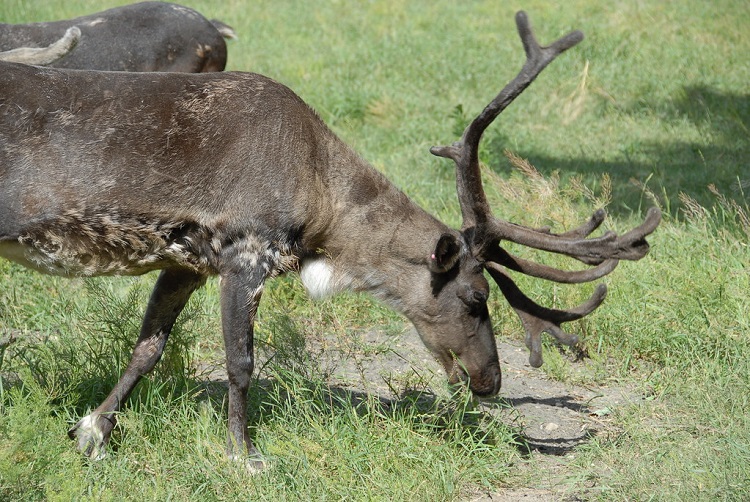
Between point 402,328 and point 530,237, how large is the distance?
6.63ft

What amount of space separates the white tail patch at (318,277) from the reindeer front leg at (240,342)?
0.34m

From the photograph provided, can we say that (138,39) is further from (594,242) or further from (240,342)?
(594,242)

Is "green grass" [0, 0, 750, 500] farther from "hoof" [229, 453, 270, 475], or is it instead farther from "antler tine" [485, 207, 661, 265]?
"antler tine" [485, 207, 661, 265]

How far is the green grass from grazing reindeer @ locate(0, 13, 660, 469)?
310mm

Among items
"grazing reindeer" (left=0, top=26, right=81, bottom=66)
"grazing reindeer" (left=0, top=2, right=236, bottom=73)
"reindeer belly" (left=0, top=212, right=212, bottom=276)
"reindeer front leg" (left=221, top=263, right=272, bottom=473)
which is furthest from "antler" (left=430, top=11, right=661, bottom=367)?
"grazing reindeer" (left=0, top=2, right=236, bottom=73)

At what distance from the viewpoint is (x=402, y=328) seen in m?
7.08

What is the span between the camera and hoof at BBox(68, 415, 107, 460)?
521cm

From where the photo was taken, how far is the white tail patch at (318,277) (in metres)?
5.43

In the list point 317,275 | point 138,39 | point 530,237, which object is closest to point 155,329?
point 317,275

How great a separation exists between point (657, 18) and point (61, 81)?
459 inches

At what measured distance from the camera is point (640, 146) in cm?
1091

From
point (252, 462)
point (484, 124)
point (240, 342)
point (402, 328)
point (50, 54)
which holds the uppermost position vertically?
point (484, 124)

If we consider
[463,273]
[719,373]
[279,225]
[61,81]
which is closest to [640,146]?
[719,373]

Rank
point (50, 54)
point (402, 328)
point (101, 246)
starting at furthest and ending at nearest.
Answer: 1. point (402, 328)
2. point (50, 54)
3. point (101, 246)
